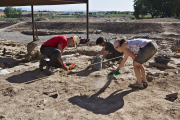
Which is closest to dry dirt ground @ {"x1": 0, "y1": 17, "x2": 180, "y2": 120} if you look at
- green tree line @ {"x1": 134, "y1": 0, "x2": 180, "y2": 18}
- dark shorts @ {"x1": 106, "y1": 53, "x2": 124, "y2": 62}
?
dark shorts @ {"x1": 106, "y1": 53, "x2": 124, "y2": 62}

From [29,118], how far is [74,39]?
91.7 inches

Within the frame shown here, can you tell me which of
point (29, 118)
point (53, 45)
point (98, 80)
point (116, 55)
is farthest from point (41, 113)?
point (116, 55)

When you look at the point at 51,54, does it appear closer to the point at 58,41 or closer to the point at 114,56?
the point at 58,41

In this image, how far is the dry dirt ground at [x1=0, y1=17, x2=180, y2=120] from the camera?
312 centimetres

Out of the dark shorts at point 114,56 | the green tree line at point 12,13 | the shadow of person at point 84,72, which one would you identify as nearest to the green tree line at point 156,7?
the dark shorts at point 114,56

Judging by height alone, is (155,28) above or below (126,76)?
above

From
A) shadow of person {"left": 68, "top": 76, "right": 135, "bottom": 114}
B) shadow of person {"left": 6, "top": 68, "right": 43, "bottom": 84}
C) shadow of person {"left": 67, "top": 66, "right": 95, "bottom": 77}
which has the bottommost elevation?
shadow of person {"left": 68, "top": 76, "right": 135, "bottom": 114}

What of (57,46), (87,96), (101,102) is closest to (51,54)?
(57,46)

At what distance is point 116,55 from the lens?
20.7 ft

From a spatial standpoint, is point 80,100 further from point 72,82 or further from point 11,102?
point 11,102

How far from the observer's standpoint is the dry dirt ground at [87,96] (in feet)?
10.3

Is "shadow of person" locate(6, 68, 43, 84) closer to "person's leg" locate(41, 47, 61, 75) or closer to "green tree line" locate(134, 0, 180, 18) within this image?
"person's leg" locate(41, 47, 61, 75)

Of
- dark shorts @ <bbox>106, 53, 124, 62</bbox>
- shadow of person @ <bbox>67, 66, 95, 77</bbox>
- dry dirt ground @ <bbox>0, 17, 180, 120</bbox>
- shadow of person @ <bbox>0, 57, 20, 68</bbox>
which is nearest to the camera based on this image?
dry dirt ground @ <bbox>0, 17, 180, 120</bbox>

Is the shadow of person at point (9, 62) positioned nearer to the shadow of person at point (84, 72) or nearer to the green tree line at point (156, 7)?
A: the shadow of person at point (84, 72)
